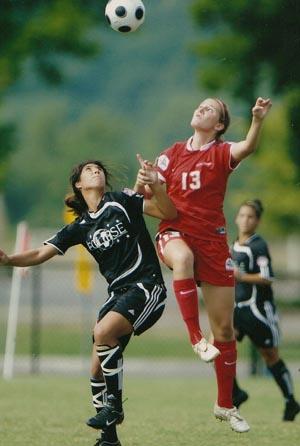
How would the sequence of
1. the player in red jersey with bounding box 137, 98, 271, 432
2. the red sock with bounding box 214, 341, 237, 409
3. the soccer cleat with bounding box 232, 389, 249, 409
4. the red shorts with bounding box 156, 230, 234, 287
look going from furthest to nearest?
the soccer cleat with bounding box 232, 389, 249, 409 → the red sock with bounding box 214, 341, 237, 409 → the red shorts with bounding box 156, 230, 234, 287 → the player in red jersey with bounding box 137, 98, 271, 432

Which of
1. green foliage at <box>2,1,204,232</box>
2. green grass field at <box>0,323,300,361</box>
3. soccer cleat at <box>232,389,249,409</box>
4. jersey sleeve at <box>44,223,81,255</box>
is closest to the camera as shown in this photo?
jersey sleeve at <box>44,223,81,255</box>

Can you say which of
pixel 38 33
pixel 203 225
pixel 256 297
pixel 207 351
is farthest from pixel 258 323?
pixel 38 33

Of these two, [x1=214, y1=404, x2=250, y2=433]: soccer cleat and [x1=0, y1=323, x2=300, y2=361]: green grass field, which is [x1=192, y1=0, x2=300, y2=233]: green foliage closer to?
[x1=0, y1=323, x2=300, y2=361]: green grass field

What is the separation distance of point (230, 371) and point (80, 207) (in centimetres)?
166

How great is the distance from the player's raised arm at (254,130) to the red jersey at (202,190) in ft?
0.34

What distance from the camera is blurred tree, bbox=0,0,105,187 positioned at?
2775cm

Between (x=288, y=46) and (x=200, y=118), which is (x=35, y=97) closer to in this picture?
(x=288, y=46)

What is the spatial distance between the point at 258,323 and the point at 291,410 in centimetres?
87

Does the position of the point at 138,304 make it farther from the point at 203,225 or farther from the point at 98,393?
the point at 203,225

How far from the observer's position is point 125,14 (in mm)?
9781

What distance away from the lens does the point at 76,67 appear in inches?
5886

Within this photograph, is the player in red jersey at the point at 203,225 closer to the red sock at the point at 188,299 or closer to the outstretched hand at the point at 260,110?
the red sock at the point at 188,299

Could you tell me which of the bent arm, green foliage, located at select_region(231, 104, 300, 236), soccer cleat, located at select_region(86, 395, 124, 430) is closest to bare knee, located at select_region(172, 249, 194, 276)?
the bent arm

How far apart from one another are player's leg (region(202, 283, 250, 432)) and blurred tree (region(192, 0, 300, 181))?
15.5 metres
